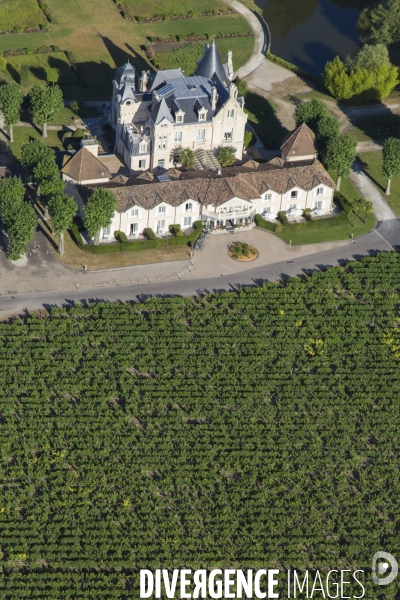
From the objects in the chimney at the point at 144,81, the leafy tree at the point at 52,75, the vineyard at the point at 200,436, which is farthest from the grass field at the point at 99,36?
the vineyard at the point at 200,436

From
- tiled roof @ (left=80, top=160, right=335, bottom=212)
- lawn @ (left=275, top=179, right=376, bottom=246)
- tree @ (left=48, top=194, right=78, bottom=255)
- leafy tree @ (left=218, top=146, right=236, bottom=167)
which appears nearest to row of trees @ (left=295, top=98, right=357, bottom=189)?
tiled roof @ (left=80, top=160, right=335, bottom=212)

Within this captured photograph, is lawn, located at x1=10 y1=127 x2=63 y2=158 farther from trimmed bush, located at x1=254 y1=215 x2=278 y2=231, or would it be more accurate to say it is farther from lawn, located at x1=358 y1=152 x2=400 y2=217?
lawn, located at x1=358 y1=152 x2=400 y2=217

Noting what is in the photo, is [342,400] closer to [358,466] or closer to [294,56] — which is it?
[358,466]

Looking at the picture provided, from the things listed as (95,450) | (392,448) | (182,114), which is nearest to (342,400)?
(392,448)

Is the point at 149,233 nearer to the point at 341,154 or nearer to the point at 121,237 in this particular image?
the point at 121,237

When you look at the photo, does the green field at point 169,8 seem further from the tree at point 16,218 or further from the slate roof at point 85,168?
A: the tree at point 16,218
